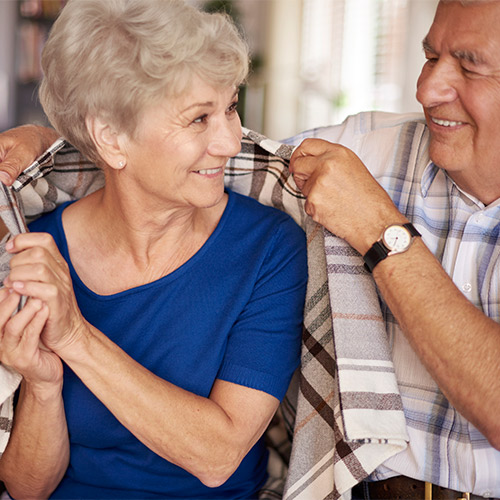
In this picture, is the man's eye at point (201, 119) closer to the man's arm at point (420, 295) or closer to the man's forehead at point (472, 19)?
the man's arm at point (420, 295)

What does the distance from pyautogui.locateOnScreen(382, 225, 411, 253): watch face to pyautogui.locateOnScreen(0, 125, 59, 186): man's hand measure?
811mm

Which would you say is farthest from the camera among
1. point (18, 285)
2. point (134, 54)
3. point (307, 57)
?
point (307, 57)

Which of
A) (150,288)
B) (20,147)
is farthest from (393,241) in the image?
(20,147)

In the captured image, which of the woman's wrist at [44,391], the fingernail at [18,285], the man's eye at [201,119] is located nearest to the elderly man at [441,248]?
the man's eye at [201,119]

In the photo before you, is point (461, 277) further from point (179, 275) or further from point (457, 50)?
point (179, 275)

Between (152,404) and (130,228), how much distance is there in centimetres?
44

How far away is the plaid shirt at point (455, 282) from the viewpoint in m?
1.26

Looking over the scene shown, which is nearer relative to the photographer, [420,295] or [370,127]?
[420,295]

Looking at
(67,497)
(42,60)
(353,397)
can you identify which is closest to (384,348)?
(353,397)

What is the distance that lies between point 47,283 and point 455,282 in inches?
32.2

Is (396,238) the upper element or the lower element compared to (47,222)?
upper

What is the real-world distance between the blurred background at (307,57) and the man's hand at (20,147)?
278 centimetres

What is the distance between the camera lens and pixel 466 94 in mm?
1303

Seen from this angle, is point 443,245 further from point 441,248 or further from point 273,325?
point 273,325
